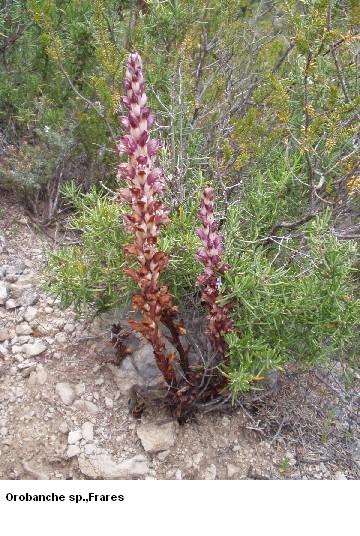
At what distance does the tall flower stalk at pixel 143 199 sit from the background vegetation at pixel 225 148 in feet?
0.95

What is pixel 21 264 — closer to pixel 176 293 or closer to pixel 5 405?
pixel 5 405

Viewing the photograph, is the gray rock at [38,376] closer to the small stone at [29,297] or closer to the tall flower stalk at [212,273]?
the small stone at [29,297]

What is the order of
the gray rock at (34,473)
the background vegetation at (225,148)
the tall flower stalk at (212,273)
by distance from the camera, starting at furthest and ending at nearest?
the gray rock at (34,473) → the background vegetation at (225,148) → the tall flower stalk at (212,273)

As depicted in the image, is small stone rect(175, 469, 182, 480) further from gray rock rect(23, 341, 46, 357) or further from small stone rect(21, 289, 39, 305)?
small stone rect(21, 289, 39, 305)

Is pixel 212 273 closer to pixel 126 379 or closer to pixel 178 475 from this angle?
pixel 126 379

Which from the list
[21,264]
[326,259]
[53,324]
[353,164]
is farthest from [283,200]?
[21,264]

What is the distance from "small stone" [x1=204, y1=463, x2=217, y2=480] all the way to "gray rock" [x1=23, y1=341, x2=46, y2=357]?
44.1 inches

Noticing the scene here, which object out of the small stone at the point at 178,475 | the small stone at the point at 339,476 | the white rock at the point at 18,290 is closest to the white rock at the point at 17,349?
the white rock at the point at 18,290

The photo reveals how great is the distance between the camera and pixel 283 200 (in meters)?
3.06

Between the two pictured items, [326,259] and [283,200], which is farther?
[283,200]

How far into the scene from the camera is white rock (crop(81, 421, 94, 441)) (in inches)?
112

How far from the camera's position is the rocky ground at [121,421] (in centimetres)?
278

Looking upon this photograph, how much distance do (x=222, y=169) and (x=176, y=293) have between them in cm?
87

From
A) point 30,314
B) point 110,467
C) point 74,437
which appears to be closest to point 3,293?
point 30,314
